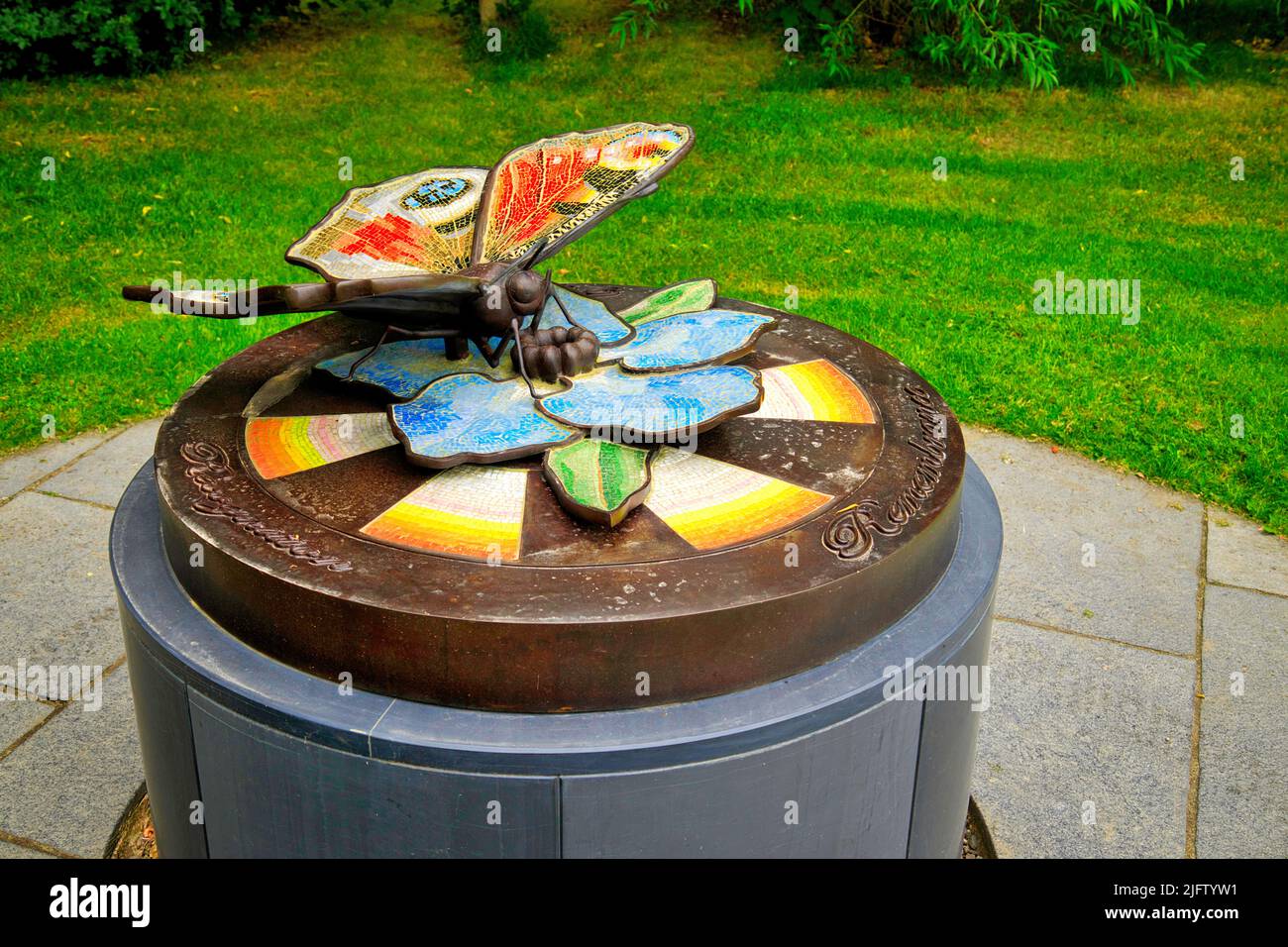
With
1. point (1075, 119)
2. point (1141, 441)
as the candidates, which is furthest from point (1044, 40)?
point (1141, 441)

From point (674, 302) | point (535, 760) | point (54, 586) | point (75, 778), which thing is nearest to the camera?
point (535, 760)

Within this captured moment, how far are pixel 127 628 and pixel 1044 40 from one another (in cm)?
783

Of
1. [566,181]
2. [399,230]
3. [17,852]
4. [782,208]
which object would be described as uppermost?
[566,181]

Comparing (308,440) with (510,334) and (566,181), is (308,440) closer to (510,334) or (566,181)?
(510,334)

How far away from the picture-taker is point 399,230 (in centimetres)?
290

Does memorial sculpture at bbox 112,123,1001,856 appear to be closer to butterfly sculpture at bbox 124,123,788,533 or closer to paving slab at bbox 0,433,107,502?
butterfly sculpture at bbox 124,123,788,533

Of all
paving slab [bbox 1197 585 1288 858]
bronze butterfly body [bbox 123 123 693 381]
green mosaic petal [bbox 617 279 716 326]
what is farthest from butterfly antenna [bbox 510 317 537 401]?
paving slab [bbox 1197 585 1288 858]

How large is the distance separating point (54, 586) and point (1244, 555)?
13.8 feet

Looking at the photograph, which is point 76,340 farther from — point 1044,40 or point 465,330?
point 1044,40

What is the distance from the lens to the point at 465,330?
2.66 meters

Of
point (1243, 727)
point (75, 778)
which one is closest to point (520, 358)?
point (75, 778)

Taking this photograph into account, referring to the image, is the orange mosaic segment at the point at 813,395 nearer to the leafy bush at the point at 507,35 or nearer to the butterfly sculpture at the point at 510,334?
the butterfly sculpture at the point at 510,334

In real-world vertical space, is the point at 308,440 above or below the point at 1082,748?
above

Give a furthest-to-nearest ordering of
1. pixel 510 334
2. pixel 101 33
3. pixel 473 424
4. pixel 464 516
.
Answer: pixel 101 33
pixel 510 334
pixel 473 424
pixel 464 516
